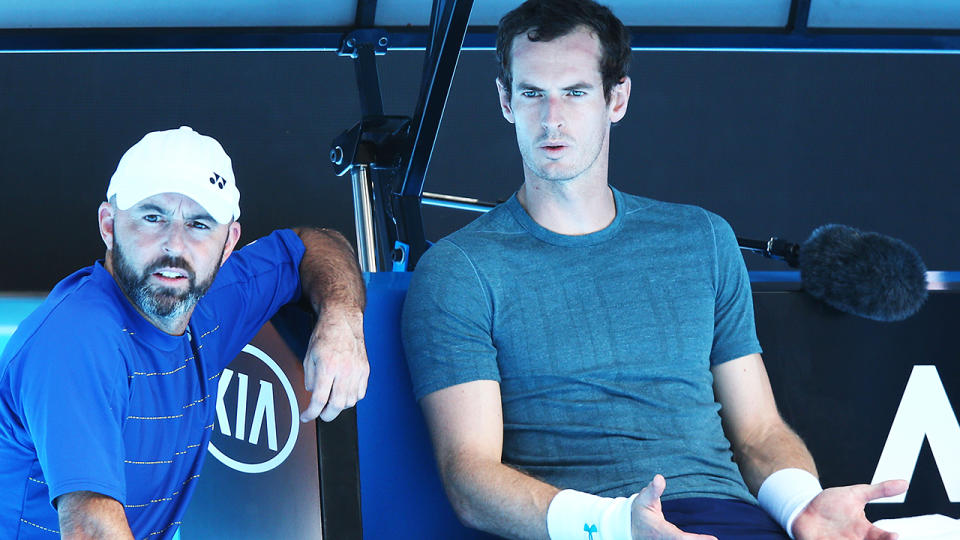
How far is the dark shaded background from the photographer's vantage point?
129 inches

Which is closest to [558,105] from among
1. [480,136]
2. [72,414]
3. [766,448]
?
[766,448]

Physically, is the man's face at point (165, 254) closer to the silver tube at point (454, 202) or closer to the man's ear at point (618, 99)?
the man's ear at point (618, 99)

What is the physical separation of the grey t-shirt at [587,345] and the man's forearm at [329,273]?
117 millimetres

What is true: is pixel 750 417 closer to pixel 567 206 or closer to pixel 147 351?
pixel 567 206

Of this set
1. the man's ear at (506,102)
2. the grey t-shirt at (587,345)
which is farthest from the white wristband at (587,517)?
the man's ear at (506,102)

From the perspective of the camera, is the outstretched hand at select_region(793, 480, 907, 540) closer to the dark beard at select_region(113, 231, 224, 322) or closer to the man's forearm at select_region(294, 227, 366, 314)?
the man's forearm at select_region(294, 227, 366, 314)

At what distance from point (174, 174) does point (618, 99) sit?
726 mm

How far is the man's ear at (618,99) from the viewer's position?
1651mm

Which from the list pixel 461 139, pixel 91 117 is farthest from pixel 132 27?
pixel 461 139

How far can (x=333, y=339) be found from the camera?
1.29 metres

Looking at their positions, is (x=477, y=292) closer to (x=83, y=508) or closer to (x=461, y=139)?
(x=83, y=508)

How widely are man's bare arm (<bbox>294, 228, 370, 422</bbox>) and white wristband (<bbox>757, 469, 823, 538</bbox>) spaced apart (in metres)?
0.59

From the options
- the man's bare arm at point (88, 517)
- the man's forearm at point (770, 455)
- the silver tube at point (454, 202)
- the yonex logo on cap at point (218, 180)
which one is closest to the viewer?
the man's bare arm at point (88, 517)

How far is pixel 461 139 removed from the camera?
364cm
